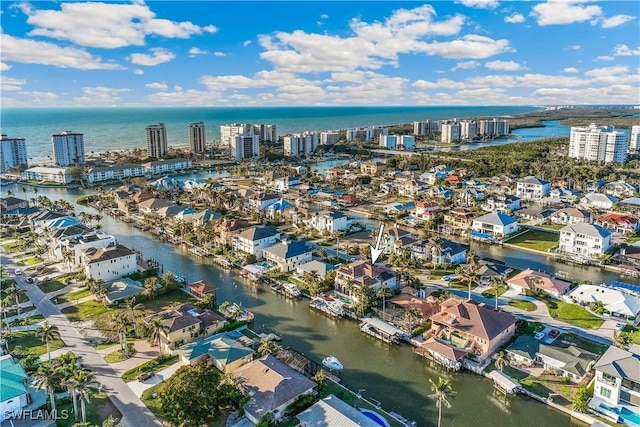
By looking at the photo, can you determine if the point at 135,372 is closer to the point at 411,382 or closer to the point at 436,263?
the point at 411,382

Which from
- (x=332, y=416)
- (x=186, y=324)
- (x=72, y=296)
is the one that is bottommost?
(x=72, y=296)

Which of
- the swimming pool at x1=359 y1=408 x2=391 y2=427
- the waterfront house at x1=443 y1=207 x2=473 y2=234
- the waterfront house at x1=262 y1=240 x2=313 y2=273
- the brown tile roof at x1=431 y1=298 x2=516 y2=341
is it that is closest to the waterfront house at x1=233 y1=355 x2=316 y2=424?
the swimming pool at x1=359 y1=408 x2=391 y2=427

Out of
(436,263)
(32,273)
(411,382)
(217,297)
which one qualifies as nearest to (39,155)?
(32,273)

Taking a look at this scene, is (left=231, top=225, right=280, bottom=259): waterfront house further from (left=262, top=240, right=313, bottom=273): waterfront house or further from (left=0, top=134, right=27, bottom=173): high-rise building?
(left=0, top=134, right=27, bottom=173): high-rise building

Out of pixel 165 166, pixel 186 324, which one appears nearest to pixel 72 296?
pixel 186 324

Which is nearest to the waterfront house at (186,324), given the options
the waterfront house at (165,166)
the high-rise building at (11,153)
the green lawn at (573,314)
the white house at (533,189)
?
the green lawn at (573,314)

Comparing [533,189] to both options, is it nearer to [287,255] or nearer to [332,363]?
[287,255]
